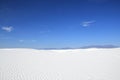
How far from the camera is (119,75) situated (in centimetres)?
564

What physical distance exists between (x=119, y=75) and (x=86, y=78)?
152cm

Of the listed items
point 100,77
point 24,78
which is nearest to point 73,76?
point 100,77

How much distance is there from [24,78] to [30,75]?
0.44 meters

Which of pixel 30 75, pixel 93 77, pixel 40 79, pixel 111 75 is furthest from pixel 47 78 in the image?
pixel 111 75

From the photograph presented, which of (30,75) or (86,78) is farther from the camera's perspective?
(30,75)

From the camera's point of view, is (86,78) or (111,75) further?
(111,75)

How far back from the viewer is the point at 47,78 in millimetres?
5316

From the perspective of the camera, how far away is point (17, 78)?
5.24m

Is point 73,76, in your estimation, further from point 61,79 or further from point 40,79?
point 40,79

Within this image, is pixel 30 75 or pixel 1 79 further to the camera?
pixel 30 75

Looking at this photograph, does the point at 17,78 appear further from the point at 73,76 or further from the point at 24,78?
the point at 73,76

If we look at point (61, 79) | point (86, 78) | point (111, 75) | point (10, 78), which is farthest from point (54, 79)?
point (111, 75)

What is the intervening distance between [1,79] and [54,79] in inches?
80.3

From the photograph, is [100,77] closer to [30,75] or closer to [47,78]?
[47,78]
